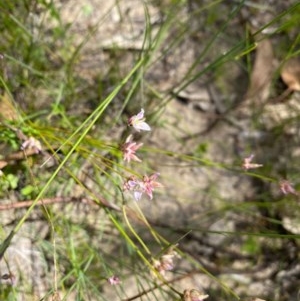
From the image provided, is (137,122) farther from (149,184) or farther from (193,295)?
(193,295)

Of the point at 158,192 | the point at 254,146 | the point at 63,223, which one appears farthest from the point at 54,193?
the point at 254,146

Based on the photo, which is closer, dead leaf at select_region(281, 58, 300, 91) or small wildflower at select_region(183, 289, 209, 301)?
small wildflower at select_region(183, 289, 209, 301)

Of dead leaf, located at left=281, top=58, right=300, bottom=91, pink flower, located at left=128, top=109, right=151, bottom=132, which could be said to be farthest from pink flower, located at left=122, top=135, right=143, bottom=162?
dead leaf, located at left=281, top=58, right=300, bottom=91

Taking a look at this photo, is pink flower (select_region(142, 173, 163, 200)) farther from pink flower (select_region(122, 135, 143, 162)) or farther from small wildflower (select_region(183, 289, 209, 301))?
small wildflower (select_region(183, 289, 209, 301))

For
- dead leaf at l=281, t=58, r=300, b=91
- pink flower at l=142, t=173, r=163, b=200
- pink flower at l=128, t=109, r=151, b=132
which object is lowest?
pink flower at l=142, t=173, r=163, b=200

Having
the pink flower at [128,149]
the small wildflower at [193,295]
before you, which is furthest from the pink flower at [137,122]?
the small wildflower at [193,295]

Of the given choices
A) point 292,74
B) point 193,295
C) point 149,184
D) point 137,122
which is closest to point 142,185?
point 149,184

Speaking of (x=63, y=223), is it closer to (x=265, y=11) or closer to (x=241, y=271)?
(x=241, y=271)

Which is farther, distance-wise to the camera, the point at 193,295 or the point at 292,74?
the point at 292,74

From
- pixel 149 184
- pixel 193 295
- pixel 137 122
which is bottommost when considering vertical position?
pixel 193 295
